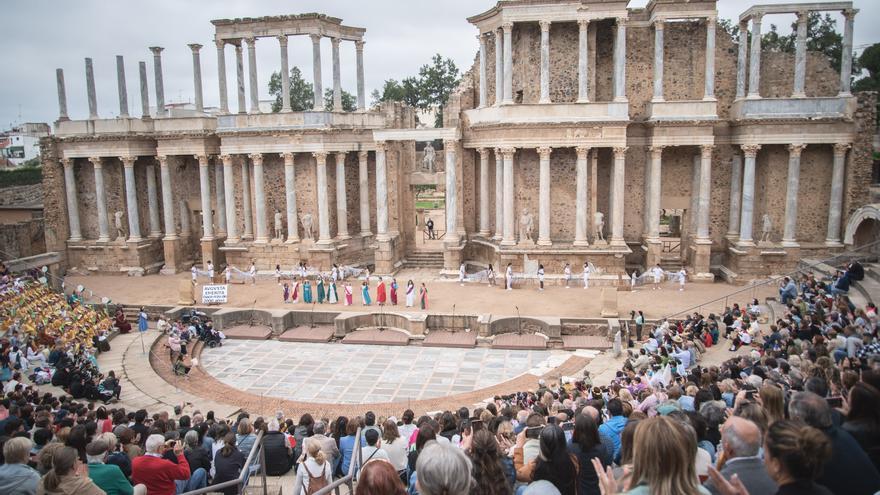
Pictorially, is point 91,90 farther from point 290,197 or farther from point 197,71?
point 290,197

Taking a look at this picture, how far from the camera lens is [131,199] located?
34375mm

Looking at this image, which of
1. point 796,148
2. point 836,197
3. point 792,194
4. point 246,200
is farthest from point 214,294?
point 836,197

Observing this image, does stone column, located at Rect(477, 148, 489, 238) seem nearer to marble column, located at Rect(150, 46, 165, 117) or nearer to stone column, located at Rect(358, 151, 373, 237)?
stone column, located at Rect(358, 151, 373, 237)

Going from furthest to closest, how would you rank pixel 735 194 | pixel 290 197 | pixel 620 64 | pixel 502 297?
pixel 290 197 → pixel 735 194 → pixel 620 64 → pixel 502 297

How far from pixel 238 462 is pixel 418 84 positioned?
5957cm

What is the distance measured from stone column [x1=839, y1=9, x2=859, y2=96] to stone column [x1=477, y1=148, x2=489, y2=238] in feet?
52.8

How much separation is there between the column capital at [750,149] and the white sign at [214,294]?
2392 centimetres

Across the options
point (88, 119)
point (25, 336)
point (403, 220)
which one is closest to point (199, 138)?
point (88, 119)

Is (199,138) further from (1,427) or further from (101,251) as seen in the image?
(1,427)

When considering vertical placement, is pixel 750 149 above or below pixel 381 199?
above

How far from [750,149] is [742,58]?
458 cm

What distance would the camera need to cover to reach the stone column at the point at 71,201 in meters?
34.3

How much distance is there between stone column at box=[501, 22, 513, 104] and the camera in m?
29.1

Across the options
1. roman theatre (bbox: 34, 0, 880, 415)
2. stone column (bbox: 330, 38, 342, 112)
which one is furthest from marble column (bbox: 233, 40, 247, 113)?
stone column (bbox: 330, 38, 342, 112)
